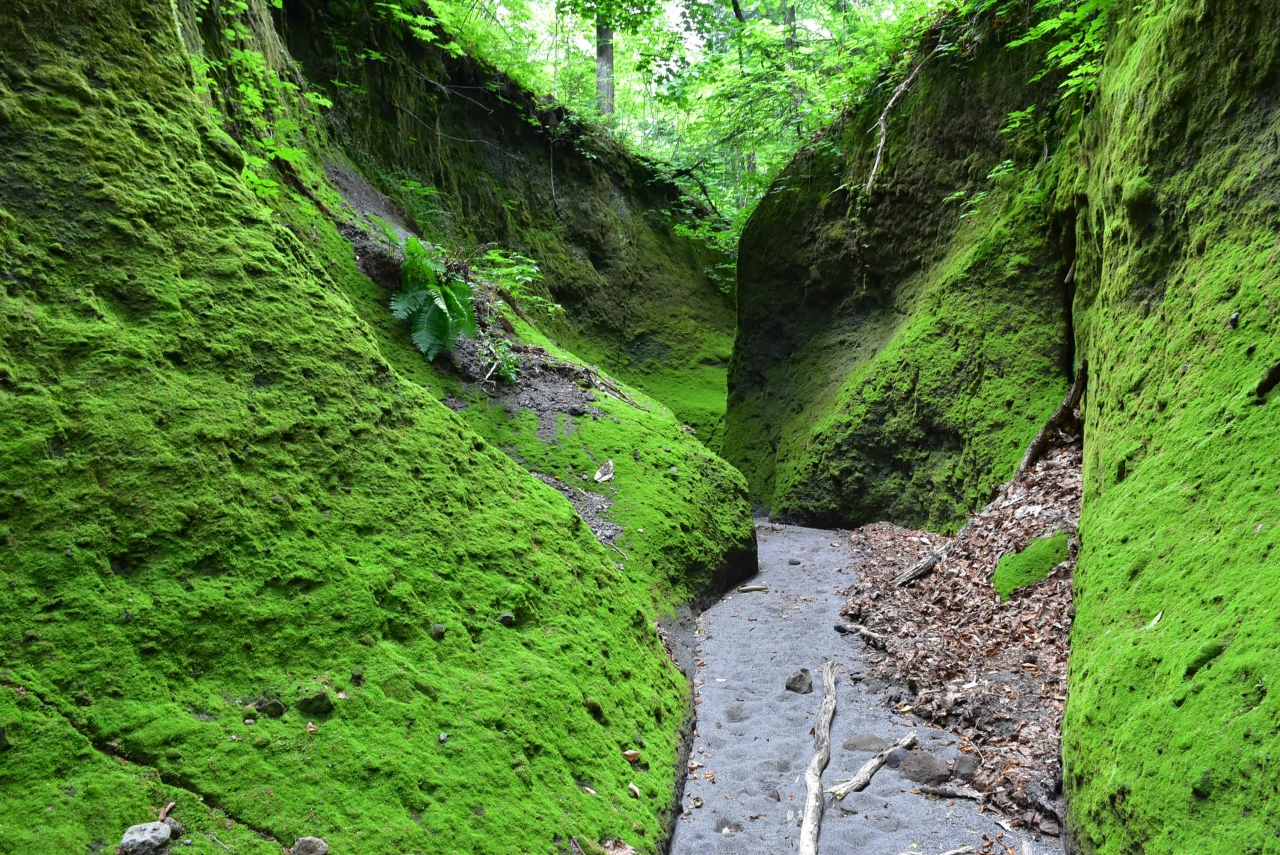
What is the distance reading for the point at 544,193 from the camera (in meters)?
15.7

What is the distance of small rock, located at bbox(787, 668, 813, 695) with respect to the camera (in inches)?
204

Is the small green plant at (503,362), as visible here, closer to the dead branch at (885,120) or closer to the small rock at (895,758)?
the small rock at (895,758)

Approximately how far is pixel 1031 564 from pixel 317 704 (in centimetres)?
510

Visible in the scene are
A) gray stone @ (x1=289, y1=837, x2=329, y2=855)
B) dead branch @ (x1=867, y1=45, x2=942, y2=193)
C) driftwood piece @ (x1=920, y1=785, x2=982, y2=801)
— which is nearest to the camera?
gray stone @ (x1=289, y1=837, x2=329, y2=855)

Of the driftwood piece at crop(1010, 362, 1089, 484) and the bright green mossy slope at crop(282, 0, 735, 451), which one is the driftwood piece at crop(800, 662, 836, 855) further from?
the bright green mossy slope at crop(282, 0, 735, 451)

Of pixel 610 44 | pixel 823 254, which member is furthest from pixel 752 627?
pixel 610 44

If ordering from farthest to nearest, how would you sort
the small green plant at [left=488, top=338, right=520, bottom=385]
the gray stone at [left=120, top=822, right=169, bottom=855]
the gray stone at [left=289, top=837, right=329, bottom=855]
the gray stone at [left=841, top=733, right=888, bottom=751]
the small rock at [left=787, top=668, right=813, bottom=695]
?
the small green plant at [left=488, top=338, right=520, bottom=385] → the small rock at [left=787, top=668, right=813, bottom=695] → the gray stone at [left=841, top=733, right=888, bottom=751] → the gray stone at [left=289, top=837, right=329, bottom=855] → the gray stone at [left=120, top=822, right=169, bottom=855]

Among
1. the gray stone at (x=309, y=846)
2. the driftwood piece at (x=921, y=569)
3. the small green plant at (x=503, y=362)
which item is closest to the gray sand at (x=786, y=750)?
the driftwood piece at (x=921, y=569)

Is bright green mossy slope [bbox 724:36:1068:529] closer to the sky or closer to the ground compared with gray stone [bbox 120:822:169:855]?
closer to the sky

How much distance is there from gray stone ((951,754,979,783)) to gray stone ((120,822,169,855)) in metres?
3.60

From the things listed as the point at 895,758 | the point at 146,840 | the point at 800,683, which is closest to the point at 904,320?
the point at 800,683

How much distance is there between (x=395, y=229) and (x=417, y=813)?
8.01 metres

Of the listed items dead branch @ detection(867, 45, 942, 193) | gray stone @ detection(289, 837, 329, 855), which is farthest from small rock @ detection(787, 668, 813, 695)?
dead branch @ detection(867, 45, 942, 193)

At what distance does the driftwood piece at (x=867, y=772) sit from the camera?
394 centimetres
